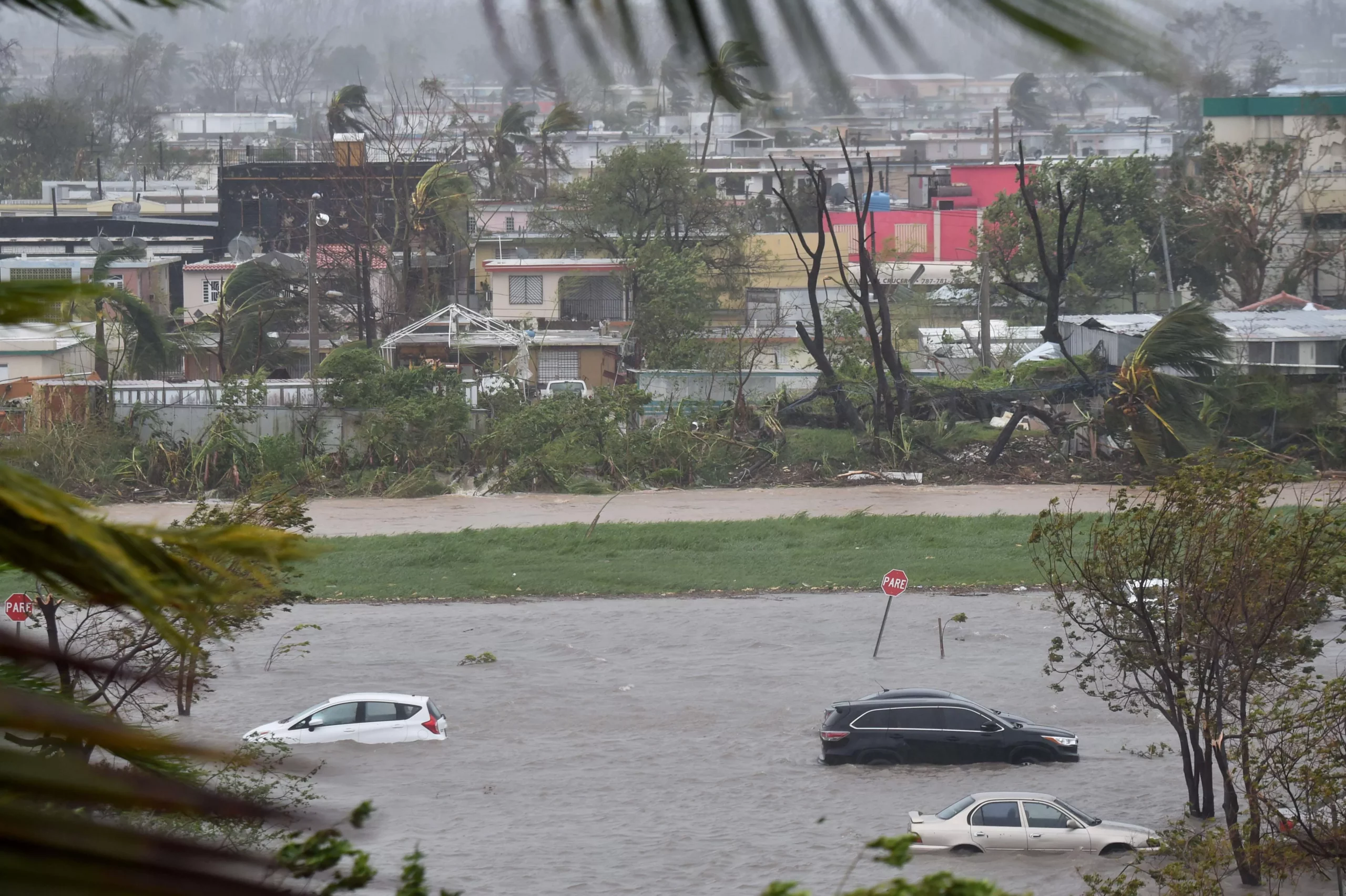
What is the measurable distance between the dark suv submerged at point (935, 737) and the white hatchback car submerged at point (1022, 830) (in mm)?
1378

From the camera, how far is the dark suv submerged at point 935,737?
27.8ft

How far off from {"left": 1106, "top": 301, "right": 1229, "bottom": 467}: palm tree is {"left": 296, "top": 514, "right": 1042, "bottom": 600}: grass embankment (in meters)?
1.91

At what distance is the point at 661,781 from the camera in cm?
808

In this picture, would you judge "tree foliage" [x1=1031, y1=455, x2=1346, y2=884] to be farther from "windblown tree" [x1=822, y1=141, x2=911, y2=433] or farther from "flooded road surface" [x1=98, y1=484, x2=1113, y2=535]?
"flooded road surface" [x1=98, y1=484, x2=1113, y2=535]

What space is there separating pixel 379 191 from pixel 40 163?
16.4 m

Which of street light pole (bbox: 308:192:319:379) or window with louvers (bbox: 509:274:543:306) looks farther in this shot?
window with louvers (bbox: 509:274:543:306)

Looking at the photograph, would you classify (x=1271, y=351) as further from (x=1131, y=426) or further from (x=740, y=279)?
(x=740, y=279)

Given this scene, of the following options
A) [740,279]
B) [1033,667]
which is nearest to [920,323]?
[740,279]

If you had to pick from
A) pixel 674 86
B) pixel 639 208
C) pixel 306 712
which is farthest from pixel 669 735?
pixel 639 208

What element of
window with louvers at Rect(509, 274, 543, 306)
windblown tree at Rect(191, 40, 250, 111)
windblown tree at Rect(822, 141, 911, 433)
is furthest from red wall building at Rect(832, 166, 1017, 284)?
windblown tree at Rect(191, 40, 250, 111)

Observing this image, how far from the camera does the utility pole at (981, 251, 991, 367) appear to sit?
20375 millimetres

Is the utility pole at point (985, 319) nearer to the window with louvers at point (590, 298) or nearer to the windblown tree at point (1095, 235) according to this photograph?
the windblown tree at point (1095, 235)

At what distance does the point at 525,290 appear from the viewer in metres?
23.2

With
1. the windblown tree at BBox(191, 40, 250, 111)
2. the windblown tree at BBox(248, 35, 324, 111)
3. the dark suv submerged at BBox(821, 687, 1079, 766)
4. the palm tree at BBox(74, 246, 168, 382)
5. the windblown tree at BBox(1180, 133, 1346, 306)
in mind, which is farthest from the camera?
the windblown tree at BBox(1180, 133, 1346, 306)
